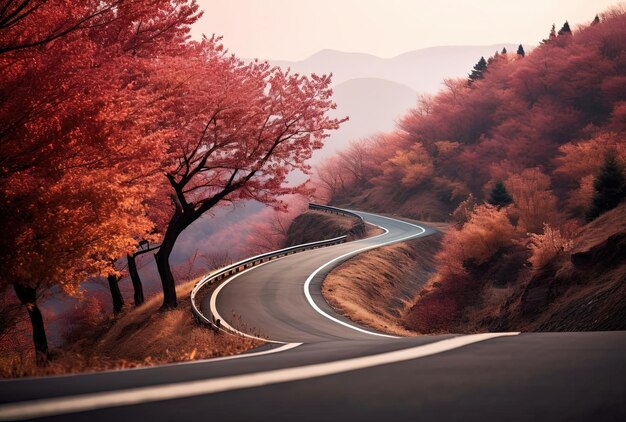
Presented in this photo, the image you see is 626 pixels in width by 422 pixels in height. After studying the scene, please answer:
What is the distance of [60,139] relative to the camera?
10.6m

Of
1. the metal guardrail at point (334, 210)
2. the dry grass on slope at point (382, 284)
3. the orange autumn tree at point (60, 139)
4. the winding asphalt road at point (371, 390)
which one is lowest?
the dry grass on slope at point (382, 284)

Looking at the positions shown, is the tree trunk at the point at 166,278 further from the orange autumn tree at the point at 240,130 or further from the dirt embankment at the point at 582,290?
the dirt embankment at the point at 582,290

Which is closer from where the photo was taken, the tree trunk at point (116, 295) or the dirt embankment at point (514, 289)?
the dirt embankment at point (514, 289)

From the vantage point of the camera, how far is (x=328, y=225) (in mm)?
56562

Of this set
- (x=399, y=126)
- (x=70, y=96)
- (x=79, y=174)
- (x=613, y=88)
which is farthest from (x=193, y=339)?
(x=399, y=126)

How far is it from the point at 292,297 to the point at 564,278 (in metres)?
11.0

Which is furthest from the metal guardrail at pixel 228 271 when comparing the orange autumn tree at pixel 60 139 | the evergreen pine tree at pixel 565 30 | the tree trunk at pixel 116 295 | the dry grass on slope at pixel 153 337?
the evergreen pine tree at pixel 565 30

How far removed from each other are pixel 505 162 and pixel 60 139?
4690 centimetres

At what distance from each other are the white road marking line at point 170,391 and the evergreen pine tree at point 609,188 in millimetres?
25783

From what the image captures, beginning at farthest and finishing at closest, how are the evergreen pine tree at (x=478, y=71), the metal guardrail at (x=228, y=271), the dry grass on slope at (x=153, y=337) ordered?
the evergreen pine tree at (x=478, y=71) → the metal guardrail at (x=228, y=271) → the dry grass on slope at (x=153, y=337)

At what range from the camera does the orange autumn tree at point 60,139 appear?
10.1 meters

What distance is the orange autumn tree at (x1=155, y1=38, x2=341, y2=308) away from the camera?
62.5 feet

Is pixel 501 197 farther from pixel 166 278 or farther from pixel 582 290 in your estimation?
pixel 166 278

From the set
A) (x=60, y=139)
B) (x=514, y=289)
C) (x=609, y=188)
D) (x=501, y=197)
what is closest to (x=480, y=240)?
(x=609, y=188)
